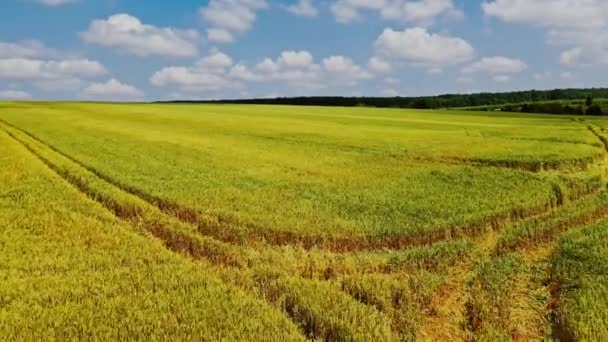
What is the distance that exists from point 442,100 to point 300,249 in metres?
149

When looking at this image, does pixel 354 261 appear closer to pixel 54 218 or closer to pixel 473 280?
pixel 473 280

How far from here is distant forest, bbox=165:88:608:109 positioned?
153250 millimetres

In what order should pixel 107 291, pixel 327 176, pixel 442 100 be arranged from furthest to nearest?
pixel 442 100 → pixel 327 176 → pixel 107 291

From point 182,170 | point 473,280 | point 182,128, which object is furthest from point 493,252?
point 182,128

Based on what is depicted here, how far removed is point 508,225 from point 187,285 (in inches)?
372

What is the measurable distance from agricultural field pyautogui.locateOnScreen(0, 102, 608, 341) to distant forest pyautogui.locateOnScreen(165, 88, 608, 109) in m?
127

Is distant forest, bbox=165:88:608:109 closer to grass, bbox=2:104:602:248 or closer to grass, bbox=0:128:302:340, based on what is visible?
grass, bbox=2:104:602:248

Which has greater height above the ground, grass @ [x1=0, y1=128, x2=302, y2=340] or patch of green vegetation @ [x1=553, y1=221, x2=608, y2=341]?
grass @ [x1=0, y1=128, x2=302, y2=340]

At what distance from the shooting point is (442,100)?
156m

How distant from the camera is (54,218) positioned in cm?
1491

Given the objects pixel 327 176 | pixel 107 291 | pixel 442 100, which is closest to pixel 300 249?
pixel 107 291

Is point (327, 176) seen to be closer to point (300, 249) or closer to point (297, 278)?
point (300, 249)

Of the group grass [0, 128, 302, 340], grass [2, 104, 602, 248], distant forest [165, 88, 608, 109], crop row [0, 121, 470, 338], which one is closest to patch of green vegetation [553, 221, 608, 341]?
crop row [0, 121, 470, 338]

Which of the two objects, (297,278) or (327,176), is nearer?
(297,278)
